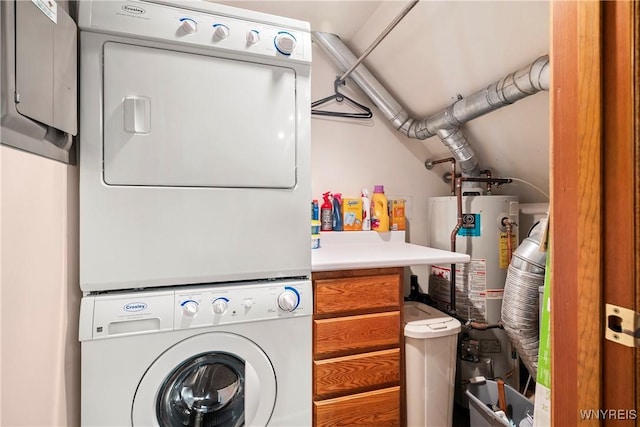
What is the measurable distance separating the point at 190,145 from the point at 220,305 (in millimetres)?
600

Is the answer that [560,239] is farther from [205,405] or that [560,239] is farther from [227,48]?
[205,405]

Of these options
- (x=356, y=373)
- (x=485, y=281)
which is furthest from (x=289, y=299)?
(x=485, y=281)

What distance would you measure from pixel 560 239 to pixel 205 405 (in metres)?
1.34

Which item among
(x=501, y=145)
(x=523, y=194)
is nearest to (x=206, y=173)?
(x=501, y=145)

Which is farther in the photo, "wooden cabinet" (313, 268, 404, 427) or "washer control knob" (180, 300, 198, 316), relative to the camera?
"wooden cabinet" (313, 268, 404, 427)

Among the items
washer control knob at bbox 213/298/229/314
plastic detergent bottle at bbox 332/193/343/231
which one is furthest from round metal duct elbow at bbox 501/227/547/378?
washer control knob at bbox 213/298/229/314

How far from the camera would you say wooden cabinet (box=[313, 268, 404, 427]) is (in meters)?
1.28

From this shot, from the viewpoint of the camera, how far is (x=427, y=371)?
56.1 inches

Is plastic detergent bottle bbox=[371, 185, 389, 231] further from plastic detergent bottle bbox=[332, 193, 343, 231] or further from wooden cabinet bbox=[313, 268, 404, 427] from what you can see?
wooden cabinet bbox=[313, 268, 404, 427]

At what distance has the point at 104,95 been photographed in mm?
1019

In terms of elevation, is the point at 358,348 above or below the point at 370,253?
below

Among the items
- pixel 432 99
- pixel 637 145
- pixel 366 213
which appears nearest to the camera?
pixel 637 145

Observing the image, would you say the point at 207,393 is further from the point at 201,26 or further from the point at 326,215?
the point at 201,26

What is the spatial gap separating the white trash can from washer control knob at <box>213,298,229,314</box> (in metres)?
0.84
